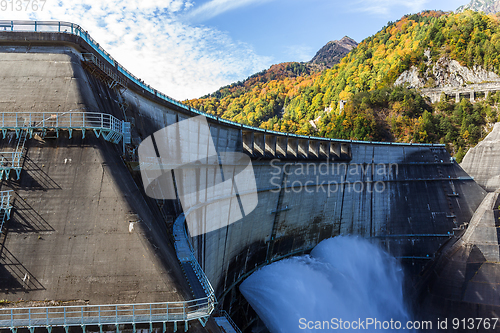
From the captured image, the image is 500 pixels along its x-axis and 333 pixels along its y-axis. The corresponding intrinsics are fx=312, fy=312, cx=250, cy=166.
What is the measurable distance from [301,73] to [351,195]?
156m

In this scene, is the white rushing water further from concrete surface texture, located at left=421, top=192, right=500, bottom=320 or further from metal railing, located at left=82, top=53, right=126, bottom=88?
metal railing, located at left=82, top=53, right=126, bottom=88

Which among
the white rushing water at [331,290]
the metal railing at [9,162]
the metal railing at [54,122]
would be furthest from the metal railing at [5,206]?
the white rushing water at [331,290]

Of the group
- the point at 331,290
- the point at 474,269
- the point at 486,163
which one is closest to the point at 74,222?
the point at 331,290

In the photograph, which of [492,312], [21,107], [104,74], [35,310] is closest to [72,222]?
[35,310]

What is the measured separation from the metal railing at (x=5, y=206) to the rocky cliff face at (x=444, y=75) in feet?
208

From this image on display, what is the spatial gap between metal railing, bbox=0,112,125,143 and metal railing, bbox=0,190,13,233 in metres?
2.27

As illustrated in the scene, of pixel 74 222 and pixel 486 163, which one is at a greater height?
pixel 486 163

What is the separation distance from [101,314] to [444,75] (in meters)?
64.2

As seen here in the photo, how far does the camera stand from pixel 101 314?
31.0 feet

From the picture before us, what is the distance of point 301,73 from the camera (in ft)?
589

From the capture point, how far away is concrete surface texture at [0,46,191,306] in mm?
9945

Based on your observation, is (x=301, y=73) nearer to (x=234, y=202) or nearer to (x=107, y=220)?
(x=234, y=202)

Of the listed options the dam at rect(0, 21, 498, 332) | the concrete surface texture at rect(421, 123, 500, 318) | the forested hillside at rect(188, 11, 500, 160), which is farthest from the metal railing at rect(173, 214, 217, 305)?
the forested hillside at rect(188, 11, 500, 160)

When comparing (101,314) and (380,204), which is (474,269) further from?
(101,314)
